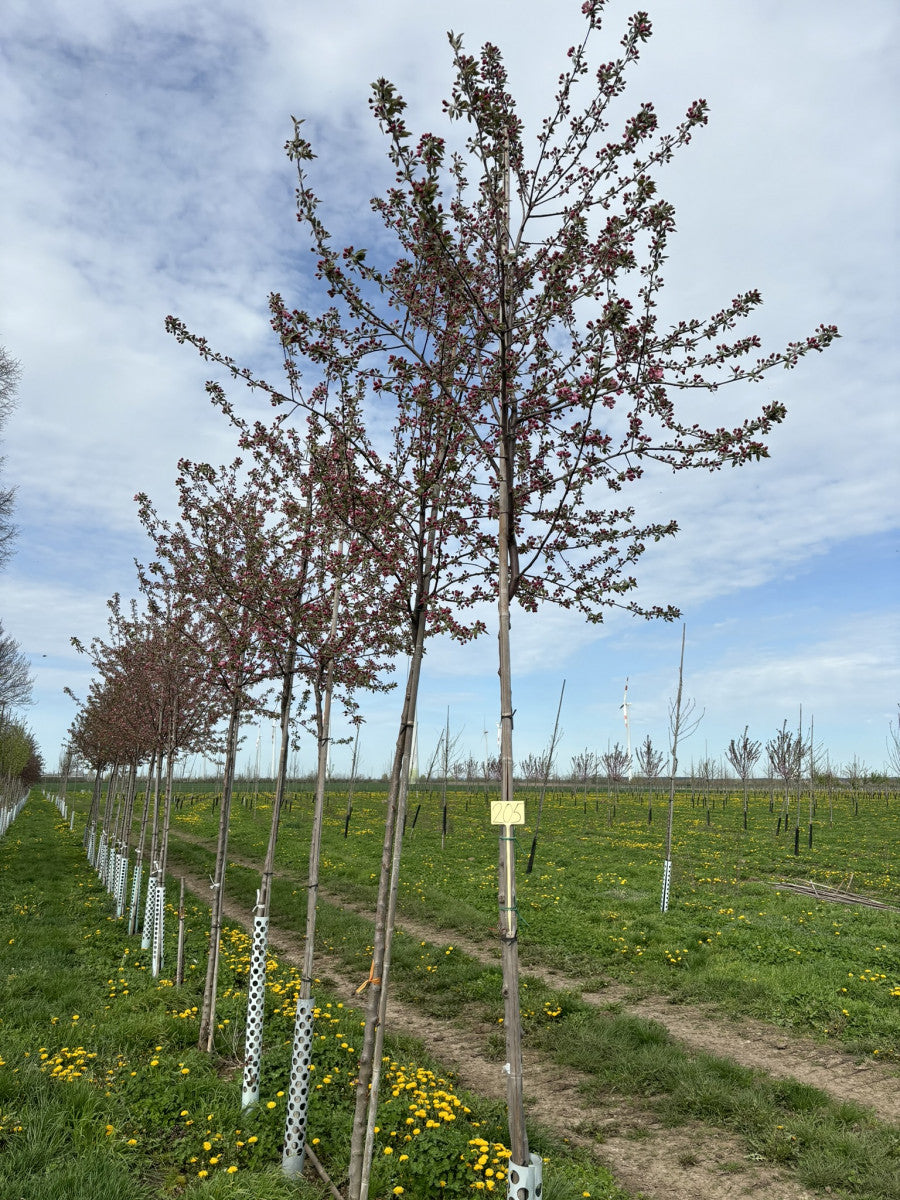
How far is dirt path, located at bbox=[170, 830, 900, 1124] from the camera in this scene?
7.33 m

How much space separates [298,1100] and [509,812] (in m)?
3.75

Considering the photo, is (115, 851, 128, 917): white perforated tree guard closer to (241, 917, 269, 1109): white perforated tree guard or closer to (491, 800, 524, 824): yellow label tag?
(241, 917, 269, 1109): white perforated tree guard

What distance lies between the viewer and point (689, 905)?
1497 cm

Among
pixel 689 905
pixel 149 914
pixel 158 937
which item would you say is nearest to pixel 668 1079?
pixel 158 937

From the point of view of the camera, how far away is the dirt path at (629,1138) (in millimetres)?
5711

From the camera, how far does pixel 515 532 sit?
461 cm

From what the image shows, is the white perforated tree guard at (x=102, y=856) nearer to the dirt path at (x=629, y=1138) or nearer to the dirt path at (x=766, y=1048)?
the dirt path at (x=766, y=1048)

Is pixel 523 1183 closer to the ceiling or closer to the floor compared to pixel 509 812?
closer to the floor

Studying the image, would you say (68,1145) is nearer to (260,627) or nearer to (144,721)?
(260,627)

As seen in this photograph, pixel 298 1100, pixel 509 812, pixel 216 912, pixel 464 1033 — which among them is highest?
pixel 509 812

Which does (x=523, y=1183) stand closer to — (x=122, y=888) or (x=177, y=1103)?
(x=177, y=1103)

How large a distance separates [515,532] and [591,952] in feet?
33.9

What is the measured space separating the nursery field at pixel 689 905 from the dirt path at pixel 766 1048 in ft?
1.05

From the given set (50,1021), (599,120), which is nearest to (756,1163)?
(50,1021)
